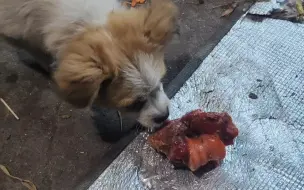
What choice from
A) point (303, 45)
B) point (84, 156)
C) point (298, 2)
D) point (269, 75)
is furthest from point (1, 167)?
point (298, 2)

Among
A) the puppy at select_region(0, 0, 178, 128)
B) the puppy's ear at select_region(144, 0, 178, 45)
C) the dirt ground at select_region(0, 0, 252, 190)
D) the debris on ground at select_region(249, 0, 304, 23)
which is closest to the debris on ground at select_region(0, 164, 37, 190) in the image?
the dirt ground at select_region(0, 0, 252, 190)

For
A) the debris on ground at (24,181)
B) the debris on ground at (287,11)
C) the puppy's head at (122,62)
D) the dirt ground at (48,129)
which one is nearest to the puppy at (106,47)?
the puppy's head at (122,62)

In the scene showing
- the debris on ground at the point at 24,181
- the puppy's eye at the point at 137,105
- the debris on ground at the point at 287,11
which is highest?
the puppy's eye at the point at 137,105

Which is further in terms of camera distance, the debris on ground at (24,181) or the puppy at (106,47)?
the debris on ground at (24,181)

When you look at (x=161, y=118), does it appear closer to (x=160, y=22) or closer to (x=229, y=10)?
(x=160, y=22)

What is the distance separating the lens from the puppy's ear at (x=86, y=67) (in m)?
1.37

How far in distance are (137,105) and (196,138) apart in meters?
0.24

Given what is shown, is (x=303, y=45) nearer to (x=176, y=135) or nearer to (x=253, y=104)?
(x=253, y=104)

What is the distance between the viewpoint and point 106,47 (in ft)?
4.59

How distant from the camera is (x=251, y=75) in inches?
74.5

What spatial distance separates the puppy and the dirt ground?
27 cm

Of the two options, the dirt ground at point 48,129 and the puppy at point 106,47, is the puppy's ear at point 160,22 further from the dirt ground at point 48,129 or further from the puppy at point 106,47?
the dirt ground at point 48,129

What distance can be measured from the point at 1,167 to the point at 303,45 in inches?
51.6

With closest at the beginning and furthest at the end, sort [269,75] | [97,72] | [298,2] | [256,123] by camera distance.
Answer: [97,72], [256,123], [269,75], [298,2]
